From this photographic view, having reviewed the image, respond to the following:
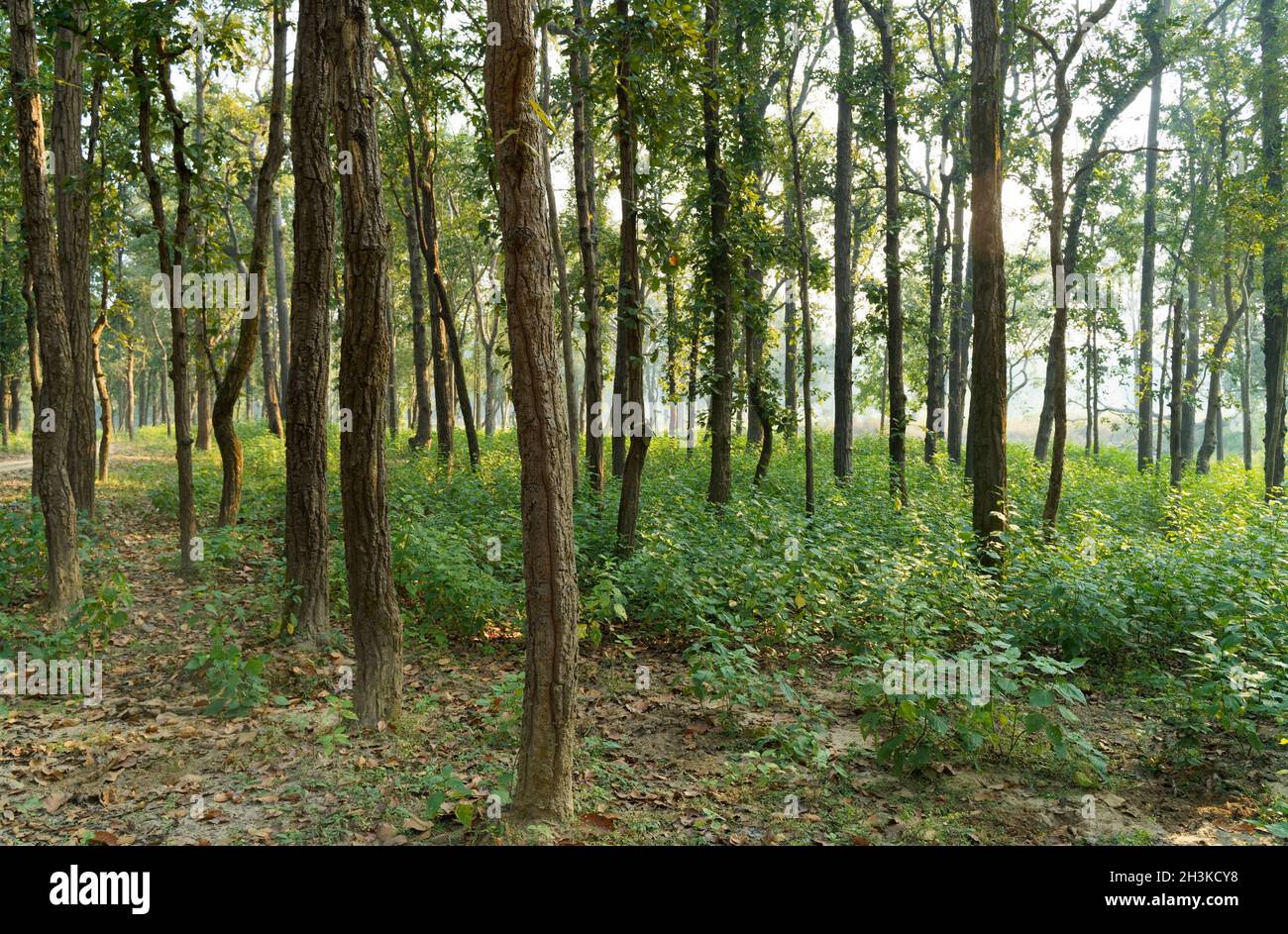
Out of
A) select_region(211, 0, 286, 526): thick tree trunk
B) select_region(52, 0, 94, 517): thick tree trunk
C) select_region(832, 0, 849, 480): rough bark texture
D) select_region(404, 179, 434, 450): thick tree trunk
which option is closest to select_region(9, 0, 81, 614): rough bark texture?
select_region(52, 0, 94, 517): thick tree trunk

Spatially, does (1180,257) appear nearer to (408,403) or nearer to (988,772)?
(988,772)

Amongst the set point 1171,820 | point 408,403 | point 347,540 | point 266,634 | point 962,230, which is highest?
point 962,230

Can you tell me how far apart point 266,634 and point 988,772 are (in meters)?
6.67

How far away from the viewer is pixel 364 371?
20.0 ft

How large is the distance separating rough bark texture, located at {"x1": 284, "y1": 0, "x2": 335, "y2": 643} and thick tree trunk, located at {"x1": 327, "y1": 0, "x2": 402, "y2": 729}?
1363 mm

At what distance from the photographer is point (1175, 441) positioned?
2055 centimetres

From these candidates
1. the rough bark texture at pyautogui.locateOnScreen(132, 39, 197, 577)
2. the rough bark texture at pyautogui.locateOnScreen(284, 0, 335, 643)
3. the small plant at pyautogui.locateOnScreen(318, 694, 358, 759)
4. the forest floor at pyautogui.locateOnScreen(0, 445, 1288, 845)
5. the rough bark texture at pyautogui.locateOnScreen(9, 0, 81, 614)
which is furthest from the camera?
the rough bark texture at pyautogui.locateOnScreen(132, 39, 197, 577)

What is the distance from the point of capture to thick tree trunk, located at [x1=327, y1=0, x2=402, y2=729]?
5988mm

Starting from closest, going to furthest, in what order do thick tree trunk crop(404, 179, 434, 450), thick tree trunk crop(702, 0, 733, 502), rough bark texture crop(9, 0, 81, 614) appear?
rough bark texture crop(9, 0, 81, 614) < thick tree trunk crop(702, 0, 733, 502) < thick tree trunk crop(404, 179, 434, 450)

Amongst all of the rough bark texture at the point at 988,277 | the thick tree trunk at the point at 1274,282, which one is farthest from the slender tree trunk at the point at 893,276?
the thick tree trunk at the point at 1274,282

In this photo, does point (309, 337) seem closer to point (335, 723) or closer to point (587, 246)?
point (335, 723)

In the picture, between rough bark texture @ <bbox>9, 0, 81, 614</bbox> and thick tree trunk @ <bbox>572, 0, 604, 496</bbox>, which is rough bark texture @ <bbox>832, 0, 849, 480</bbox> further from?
rough bark texture @ <bbox>9, 0, 81, 614</bbox>

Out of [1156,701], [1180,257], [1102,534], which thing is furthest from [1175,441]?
[1156,701]
